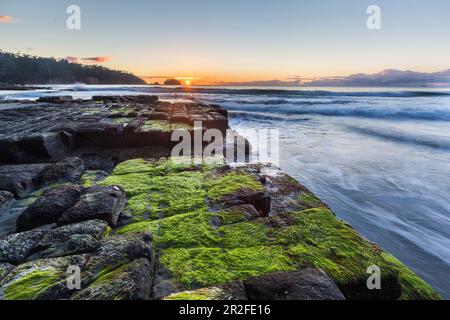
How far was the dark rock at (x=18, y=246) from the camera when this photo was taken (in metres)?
2.02

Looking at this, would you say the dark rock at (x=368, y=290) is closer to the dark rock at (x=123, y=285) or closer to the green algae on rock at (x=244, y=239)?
the green algae on rock at (x=244, y=239)

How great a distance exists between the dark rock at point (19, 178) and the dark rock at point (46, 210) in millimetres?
964

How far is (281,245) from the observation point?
7.39 feet

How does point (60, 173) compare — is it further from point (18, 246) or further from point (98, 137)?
point (98, 137)

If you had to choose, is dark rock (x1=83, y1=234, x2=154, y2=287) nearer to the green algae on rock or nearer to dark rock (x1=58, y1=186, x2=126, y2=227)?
the green algae on rock

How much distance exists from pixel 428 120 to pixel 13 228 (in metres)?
25.7

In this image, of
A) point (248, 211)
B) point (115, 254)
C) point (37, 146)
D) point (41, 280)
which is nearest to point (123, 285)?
point (115, 254)

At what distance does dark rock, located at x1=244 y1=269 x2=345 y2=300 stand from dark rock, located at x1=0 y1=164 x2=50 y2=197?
3.20 metres

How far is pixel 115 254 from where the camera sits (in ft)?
6.38

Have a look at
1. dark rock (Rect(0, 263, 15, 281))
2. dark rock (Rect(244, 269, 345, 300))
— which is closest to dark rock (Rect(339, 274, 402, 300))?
dark rock (Rect(244, 269, 345, 300))

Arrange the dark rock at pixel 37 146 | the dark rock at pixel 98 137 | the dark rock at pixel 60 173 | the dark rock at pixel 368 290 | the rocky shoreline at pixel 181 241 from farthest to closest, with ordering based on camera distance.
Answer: the dark rock at pixel 98 137, the dark rock at pixel 37 146, the dark rock at pixel 60 173, the dark rock at pixel 368 290, the rocky shoreline at pixel 181 241

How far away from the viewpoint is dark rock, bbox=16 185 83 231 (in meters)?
2.55

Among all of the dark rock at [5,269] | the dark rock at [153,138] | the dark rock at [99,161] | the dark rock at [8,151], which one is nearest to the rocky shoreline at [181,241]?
the dark rock at [5,269]
